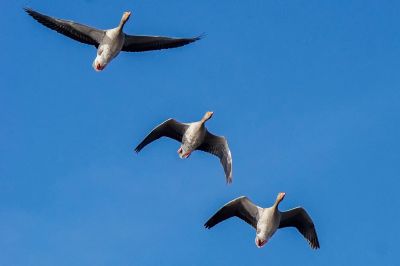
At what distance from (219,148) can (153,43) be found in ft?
12.4

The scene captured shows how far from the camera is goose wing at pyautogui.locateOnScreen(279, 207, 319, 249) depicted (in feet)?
97.8

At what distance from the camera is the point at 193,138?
99.1 ft

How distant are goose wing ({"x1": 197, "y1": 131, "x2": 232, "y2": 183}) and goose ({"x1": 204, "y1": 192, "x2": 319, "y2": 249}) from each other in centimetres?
107

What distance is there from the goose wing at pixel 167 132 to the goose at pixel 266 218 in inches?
109

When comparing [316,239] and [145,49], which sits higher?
[145,49]

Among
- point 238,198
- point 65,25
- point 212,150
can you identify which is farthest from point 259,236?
point 65,25

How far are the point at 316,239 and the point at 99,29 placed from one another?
8.98m

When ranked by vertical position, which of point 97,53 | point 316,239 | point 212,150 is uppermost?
point 97,53

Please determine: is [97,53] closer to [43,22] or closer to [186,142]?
[43,22]

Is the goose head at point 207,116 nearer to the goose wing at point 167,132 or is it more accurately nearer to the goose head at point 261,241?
the goose wing at point 167,132

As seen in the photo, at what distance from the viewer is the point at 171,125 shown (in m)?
30.6

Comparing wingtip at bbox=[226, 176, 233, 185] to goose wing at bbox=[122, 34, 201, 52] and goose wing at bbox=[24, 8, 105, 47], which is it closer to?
goose wing at bbox=[122, 34, 201, 52]

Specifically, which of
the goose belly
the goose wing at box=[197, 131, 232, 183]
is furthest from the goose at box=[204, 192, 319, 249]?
the goose belly

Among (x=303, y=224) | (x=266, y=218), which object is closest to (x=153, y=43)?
(x=266, y=218)
